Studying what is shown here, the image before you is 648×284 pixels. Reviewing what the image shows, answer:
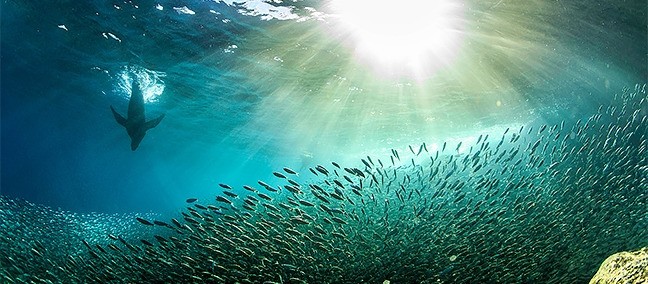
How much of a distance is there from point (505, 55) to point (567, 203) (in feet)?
23.0

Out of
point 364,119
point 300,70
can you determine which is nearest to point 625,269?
point 300,70

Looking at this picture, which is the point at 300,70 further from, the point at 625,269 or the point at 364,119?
the point at 625,269

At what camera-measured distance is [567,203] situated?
9109 millimetres

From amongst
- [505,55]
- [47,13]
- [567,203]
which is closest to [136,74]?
[47,13]

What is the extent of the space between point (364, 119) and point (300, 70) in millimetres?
9590

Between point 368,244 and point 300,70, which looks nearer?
point 368,244

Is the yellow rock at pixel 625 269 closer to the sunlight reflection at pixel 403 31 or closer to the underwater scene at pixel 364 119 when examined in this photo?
the underwater scene at pixel 364 119

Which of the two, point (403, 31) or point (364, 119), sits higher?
→ point (364, 119)

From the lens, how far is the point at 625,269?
10.7ft

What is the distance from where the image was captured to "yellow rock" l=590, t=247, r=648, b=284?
308 cm

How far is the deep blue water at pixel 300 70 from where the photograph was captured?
12.1m

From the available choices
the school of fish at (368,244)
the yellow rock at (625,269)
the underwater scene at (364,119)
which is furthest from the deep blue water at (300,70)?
the yellow rock at (625,269)

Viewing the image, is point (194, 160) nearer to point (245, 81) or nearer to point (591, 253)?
point (245, 81)

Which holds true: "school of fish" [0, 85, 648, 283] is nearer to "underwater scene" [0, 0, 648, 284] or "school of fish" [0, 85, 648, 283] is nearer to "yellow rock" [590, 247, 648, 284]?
"underwater scene" [0, 0, 648, 284]
